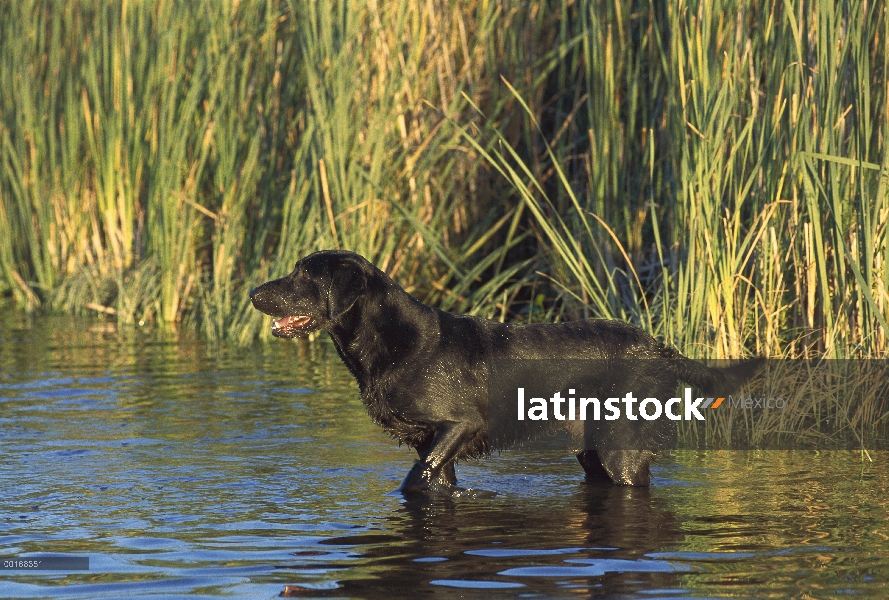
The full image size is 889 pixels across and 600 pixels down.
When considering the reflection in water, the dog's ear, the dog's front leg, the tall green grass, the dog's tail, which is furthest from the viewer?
the tall green grass

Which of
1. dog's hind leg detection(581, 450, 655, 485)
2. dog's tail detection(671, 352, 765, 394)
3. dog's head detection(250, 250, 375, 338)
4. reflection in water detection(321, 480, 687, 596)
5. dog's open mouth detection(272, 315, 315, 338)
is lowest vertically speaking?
reflection in water detection(321, 480, 687, 596)

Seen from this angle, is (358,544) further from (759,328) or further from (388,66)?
(388,66)

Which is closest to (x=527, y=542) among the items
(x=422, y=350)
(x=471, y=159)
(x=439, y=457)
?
(x=439, y=457)

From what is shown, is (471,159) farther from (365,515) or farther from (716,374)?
(365,515)

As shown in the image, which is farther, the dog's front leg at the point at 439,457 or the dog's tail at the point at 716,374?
the dog's tail at the point at 716,374

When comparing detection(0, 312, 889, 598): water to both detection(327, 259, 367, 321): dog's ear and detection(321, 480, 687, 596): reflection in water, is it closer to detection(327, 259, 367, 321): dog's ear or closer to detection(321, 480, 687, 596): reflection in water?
detection(321, 480, 687, 596): reflection in water

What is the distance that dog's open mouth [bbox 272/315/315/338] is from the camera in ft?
19.4

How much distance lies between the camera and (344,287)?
5.86 m

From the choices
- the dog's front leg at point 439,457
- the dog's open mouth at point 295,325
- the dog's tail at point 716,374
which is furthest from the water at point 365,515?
the dog's open mouth at point 295,325

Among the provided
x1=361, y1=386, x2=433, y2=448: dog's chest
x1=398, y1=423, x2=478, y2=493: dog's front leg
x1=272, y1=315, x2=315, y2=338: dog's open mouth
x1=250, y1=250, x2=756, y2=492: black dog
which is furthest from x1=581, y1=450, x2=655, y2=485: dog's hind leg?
x1=272, y1=315, x2=315, y2=338: dog's open mouth

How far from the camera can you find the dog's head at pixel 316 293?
5.86 m

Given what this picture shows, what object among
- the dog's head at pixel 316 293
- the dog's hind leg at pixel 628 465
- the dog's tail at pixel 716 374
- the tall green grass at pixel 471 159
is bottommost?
the dog's hind leg at pixel 628 465

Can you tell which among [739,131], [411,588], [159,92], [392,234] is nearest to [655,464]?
[739,131]

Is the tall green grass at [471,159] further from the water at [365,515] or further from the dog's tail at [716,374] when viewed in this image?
the water at [365,515]
